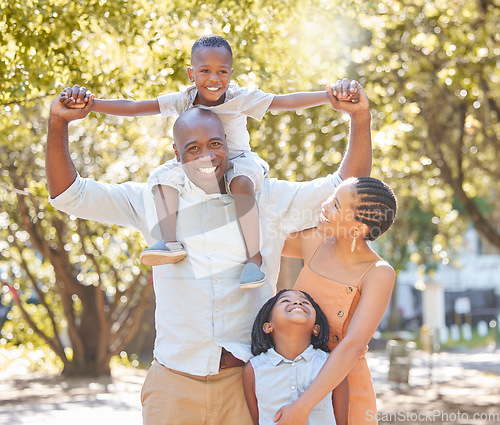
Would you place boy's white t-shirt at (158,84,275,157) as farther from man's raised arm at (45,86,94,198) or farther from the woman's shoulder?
the woman's shoulder

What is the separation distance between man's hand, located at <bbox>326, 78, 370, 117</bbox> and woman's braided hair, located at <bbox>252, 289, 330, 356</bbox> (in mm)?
741

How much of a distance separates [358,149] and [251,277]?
0.67m

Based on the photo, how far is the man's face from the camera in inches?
111

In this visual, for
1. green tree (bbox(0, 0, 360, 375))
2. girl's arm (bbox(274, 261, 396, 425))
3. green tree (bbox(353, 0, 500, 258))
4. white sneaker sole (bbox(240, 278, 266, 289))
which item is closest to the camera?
girl's arm (bbox(274, 261, 396, 425))

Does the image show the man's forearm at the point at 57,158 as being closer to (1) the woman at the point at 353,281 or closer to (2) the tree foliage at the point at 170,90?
(1) the woman at the point at 353,281

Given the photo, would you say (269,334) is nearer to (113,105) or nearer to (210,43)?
(113,105)

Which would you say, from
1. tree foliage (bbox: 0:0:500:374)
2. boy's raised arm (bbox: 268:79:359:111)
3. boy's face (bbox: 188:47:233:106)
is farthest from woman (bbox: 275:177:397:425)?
tree foliage (bbox: 0:0:500:374)

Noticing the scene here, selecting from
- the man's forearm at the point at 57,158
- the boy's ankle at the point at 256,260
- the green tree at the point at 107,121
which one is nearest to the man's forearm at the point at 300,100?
the boy's ankle at the point at 256,260

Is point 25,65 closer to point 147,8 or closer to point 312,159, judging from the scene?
point 147,8

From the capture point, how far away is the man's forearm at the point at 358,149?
9.41 ft

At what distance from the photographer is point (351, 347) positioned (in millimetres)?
2625

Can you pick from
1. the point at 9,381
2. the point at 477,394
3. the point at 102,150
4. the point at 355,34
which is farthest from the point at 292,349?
the point at 9,381

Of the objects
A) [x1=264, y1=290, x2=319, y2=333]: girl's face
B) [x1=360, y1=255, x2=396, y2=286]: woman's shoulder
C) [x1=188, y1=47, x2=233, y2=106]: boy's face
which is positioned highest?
[x1=188, y1=47, x2=233, y2=106]: boy's face

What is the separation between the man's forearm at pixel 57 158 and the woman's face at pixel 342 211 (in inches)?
38.0
